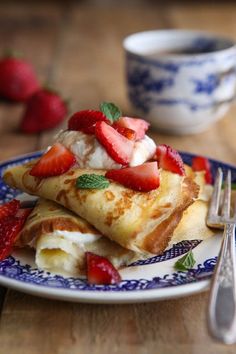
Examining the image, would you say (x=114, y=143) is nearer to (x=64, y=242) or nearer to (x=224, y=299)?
(x=64, y=242)

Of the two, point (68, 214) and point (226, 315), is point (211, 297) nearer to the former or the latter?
point (226, 315)

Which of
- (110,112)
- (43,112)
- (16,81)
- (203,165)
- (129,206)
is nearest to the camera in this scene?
(129,206)

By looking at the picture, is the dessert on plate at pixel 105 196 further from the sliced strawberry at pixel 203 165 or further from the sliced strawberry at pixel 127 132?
the sliced strawberry at pixel 203 165

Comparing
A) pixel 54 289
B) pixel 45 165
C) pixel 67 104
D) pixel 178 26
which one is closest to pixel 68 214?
pixel 45 165

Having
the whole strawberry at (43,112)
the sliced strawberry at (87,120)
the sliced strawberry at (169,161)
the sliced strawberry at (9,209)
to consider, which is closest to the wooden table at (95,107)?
the whole strawberry at (43,112)

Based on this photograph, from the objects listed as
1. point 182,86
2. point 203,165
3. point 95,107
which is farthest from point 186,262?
point 95,107

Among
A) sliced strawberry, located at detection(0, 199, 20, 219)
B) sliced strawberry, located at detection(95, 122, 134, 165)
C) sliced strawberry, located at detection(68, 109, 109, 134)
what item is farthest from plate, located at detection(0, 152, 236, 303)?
sliced strawberry, located at detection(68, 109, 109, 134)
